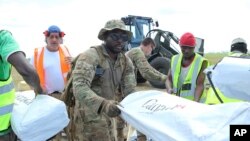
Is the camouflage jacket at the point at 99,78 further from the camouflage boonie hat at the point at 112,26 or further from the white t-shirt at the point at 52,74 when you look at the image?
the white t-shirt at the point at 52,74

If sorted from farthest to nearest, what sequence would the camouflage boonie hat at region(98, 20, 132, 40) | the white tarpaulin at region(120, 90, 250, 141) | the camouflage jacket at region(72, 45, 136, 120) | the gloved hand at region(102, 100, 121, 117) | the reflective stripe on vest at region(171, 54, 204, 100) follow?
the reflective stripe on vest at region(171, 54, 204, 100)
the camouflage boonie hat at region(98, 20, 132, 40)
the camouflage jacket at region(72, 45, 136, 120)
the gloved hand at region(102, 100, 121, 117)
the white tarpaulin at region(120, 90, 250, 141)

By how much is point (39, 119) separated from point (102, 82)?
1124 mm

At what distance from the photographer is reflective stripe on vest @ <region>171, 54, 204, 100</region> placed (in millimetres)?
5570

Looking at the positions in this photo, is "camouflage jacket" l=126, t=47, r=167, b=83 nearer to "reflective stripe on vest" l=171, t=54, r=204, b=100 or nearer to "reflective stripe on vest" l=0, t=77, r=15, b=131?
"reflective stripe on vest" l=171, t=54, r=204, b=100

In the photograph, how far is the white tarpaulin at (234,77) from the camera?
2.68m

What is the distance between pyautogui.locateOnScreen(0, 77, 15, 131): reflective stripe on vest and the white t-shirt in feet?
8.77

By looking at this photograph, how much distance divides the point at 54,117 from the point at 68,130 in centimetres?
142

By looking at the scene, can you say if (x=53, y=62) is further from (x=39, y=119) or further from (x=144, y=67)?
(x=39, y=119)

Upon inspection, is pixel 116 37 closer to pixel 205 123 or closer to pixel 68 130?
pixel 68 130

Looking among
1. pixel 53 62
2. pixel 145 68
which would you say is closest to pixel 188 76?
pixel 145 68

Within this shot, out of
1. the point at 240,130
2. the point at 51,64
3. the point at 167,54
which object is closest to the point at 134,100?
the point at 240,130

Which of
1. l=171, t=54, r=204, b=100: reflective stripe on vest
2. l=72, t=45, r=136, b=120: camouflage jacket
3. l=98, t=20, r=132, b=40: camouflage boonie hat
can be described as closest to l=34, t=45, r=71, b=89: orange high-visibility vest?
l=171, t=54, r=204, b=100: reflective stripe on vest

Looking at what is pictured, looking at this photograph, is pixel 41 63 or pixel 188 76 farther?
pixel 41 63

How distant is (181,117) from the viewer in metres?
2.85
